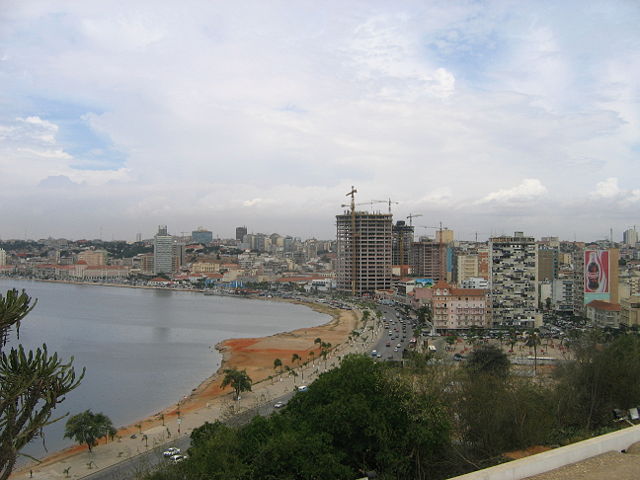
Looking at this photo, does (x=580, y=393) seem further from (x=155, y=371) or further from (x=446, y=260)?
(x=446, y=260)

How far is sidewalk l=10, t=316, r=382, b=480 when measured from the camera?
22.7 ft

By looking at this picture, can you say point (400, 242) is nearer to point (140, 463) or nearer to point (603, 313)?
point (603, 313)

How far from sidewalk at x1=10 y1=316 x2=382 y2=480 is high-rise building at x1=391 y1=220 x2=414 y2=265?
89.4ft

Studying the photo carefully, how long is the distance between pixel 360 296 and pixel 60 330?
50.3 ft

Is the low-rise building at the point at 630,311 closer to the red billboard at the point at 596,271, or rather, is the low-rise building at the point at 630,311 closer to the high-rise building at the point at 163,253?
the red billboard at the point at 596,271

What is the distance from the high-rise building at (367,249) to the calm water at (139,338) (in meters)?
3.80

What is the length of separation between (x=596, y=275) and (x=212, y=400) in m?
14.0

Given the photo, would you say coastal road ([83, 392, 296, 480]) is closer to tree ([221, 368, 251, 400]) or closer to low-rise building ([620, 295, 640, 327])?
tree ([221, 368, 251, 400])

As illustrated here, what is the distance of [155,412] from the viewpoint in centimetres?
955

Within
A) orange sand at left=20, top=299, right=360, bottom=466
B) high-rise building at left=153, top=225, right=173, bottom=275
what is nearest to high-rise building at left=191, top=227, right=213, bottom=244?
high-rise building at left=153, top=225, right=173, bottom=275

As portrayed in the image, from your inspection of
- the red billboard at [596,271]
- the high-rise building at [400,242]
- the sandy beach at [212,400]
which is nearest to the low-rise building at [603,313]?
the red billboard at [596,271]

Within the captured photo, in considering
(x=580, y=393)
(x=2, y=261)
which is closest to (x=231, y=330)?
(x=580, y=393)

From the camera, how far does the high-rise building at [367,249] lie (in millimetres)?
29781

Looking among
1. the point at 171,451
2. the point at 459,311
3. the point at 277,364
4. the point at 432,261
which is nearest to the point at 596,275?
the point at 459,311
